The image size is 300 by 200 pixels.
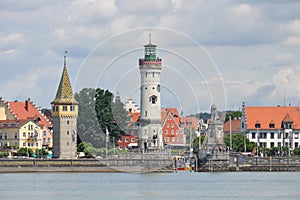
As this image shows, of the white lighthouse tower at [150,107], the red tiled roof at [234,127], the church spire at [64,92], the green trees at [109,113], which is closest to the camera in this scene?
the church spire at [64,92]

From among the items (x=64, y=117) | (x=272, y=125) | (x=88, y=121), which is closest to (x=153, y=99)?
(x=64, y=117)

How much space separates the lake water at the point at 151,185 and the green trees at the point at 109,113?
26457 millimetres

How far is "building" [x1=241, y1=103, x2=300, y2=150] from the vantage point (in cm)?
18175

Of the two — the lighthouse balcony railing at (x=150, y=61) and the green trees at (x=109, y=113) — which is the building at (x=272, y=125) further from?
the lighthouse balcony railing at (x=150, y=61)

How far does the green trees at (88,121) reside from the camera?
546ft

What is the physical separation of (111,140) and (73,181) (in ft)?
154

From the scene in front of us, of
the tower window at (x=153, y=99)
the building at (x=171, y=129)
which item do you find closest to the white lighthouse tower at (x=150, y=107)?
the tower window at (x=153, y=99)

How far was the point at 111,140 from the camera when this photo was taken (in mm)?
173875

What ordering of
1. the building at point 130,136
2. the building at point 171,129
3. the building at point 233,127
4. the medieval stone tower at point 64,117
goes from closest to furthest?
the medieval stone tower at point 64,117, the building at point 130,136, the building at point 171,129, the building at point 233,127

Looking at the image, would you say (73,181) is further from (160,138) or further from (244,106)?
(244,106)

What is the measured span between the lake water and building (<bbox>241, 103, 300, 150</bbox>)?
112 feet

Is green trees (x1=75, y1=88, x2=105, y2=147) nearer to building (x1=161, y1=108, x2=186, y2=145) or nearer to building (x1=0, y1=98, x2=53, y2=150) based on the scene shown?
building (x1=0, y1=98, x2=53, y2=150)

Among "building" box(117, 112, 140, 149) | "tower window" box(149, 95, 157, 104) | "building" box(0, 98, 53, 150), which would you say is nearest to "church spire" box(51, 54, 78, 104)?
"building" box(0, 98, 53, 150)

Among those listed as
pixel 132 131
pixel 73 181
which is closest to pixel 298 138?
pixel 132 131
